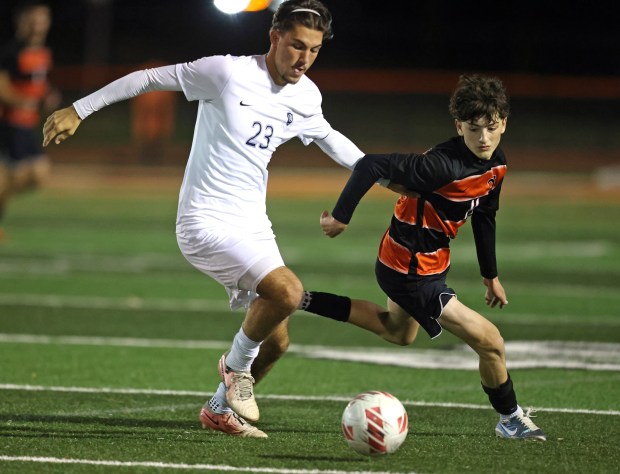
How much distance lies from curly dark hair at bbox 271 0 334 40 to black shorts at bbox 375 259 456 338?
1.33 meters

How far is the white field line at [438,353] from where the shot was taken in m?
8.90

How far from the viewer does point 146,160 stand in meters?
30.1

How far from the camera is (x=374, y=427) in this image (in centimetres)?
Result: 584

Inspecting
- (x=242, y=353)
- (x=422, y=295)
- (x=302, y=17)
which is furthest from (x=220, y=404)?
(x=302, y=17)

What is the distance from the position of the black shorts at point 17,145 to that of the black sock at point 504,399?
33.2ft

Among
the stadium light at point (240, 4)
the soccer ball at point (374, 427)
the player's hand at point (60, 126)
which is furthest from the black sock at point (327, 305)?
the stadium light at point (240, 4)

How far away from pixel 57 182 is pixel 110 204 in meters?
4.74

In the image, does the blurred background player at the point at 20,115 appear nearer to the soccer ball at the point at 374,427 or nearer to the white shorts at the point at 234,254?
the white shorts at the point at 234,254

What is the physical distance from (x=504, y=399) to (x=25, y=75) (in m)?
10.6

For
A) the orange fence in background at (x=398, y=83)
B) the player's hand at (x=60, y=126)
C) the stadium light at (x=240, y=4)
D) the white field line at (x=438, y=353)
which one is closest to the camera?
the player's hand at (x=60, y=126)

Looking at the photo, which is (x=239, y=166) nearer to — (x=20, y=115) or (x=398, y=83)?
(x=20, y=115)

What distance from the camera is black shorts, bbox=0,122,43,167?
609 inches

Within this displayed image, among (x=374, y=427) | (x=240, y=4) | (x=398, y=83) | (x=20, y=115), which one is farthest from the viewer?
(x=398, y=83)

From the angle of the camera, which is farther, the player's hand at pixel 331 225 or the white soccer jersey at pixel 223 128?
the white soccer jersey at pixel 223 128
